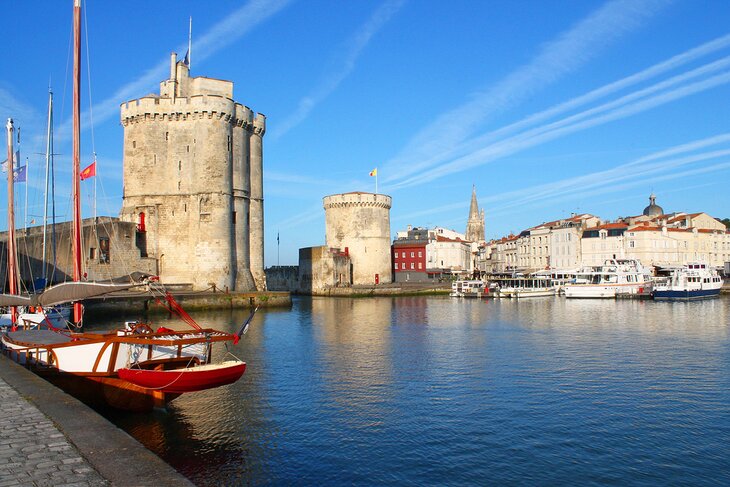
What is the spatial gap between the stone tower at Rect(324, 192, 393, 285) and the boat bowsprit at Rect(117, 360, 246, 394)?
50826 millimetres

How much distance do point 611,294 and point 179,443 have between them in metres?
46.5

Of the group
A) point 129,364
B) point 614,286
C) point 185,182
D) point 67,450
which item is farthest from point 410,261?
point 67,450

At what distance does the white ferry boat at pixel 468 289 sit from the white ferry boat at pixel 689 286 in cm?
1546

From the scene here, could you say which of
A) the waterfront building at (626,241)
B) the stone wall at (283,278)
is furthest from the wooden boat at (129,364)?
the waterfront building at (626,241)

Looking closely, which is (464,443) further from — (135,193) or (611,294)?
(611,294)

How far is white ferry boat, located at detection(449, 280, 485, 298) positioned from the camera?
58081 mm

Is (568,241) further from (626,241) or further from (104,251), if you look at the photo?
(104,251)

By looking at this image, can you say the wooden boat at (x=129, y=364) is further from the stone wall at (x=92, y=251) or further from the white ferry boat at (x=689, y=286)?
the white ferry boat at (x=689, y=286)

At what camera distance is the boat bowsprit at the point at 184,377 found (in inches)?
473

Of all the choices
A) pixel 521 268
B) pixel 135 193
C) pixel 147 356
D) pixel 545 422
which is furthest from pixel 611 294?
pixel 147 356

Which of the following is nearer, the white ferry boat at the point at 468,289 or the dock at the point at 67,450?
the dock at the point at 67,450

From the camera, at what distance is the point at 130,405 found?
12922 millimetres

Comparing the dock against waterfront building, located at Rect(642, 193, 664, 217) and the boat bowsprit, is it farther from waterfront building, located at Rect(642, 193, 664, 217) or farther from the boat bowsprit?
waterfront building, located at Rect(642, 193, 664, 217)

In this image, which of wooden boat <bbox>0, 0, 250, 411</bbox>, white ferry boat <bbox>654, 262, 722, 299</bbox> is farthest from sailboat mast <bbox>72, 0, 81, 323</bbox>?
white ferry boat <bbox>654, 262, 722, 299</bbox>
